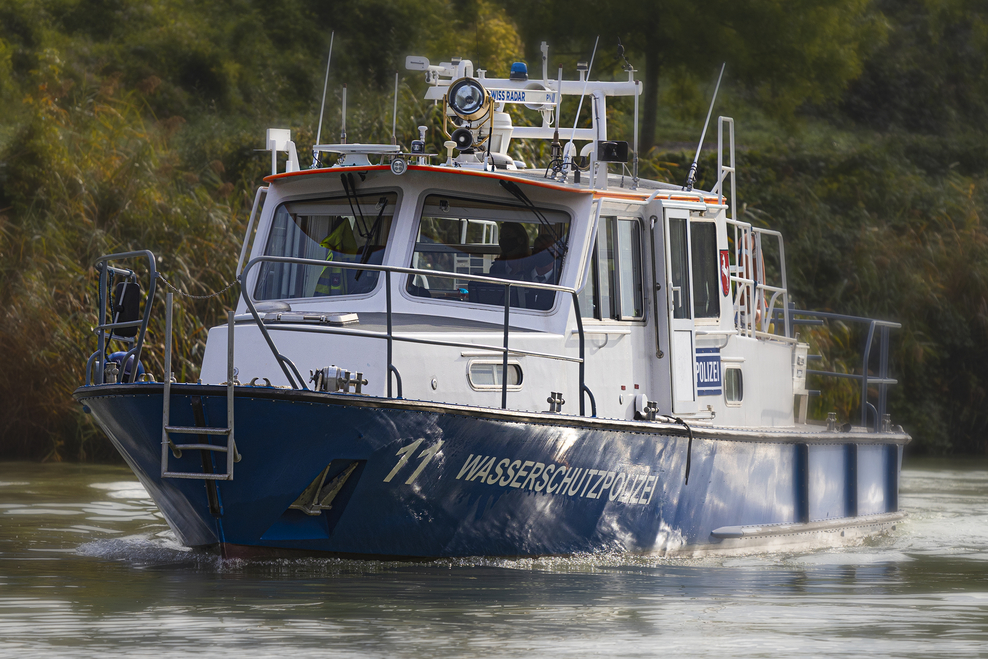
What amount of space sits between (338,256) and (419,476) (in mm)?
1876

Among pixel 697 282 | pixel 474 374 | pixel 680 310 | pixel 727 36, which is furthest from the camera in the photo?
pixel 727 36

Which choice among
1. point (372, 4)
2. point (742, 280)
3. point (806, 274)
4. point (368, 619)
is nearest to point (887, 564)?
point (742, 280)

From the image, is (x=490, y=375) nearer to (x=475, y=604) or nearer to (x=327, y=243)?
(x=327, y=243)

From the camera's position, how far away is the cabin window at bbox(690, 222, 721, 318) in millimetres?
9789

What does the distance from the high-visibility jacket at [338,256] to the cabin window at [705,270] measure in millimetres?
2426

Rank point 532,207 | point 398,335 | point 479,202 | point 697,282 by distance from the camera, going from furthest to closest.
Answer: point 697,282 → point 532,207 → point 479,202 → point 398,335

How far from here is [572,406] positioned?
28.6 feet

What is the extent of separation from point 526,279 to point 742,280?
8.06ft

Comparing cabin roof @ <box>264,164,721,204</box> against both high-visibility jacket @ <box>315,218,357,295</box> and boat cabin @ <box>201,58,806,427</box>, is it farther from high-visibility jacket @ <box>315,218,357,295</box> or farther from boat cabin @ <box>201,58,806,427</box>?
high-visibility jacket @ <box>315,218,357,295</box>

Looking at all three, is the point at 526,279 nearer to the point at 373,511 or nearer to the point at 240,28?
the point at 373,511

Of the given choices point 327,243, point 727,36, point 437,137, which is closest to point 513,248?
→ point 327,243

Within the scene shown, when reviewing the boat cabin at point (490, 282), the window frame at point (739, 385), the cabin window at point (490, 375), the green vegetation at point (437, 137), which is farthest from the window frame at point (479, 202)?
the green vegetation at point (437, 137)

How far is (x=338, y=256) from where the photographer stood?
354 inches

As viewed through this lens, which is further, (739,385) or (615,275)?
(739,385)
